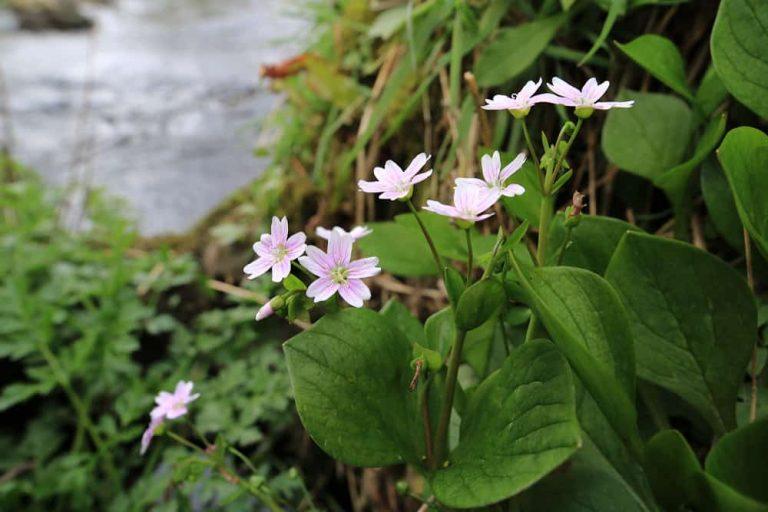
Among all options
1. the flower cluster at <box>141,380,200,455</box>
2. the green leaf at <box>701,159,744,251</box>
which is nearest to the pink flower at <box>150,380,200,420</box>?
the flower cluster at <box>141,380,200,455</box>

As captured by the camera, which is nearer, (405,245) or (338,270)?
(338,270)

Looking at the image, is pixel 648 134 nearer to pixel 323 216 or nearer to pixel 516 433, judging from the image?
pixel 516 433

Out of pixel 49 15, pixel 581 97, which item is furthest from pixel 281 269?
pixel 49 15

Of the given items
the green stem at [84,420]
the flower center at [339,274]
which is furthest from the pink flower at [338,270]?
the green stem at [84,420]

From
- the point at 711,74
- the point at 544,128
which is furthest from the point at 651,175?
the point at 544,128

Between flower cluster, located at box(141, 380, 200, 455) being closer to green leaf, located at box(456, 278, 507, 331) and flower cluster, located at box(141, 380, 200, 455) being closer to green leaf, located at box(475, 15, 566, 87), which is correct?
green leaf, located at box(456, 278, 507, 331)

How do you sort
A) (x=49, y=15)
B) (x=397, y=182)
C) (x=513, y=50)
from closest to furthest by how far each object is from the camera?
(x=397, y=182), (x=513, y=50), (x=49, y=15)

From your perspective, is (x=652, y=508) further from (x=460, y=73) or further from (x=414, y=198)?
(x=460, y=73)
